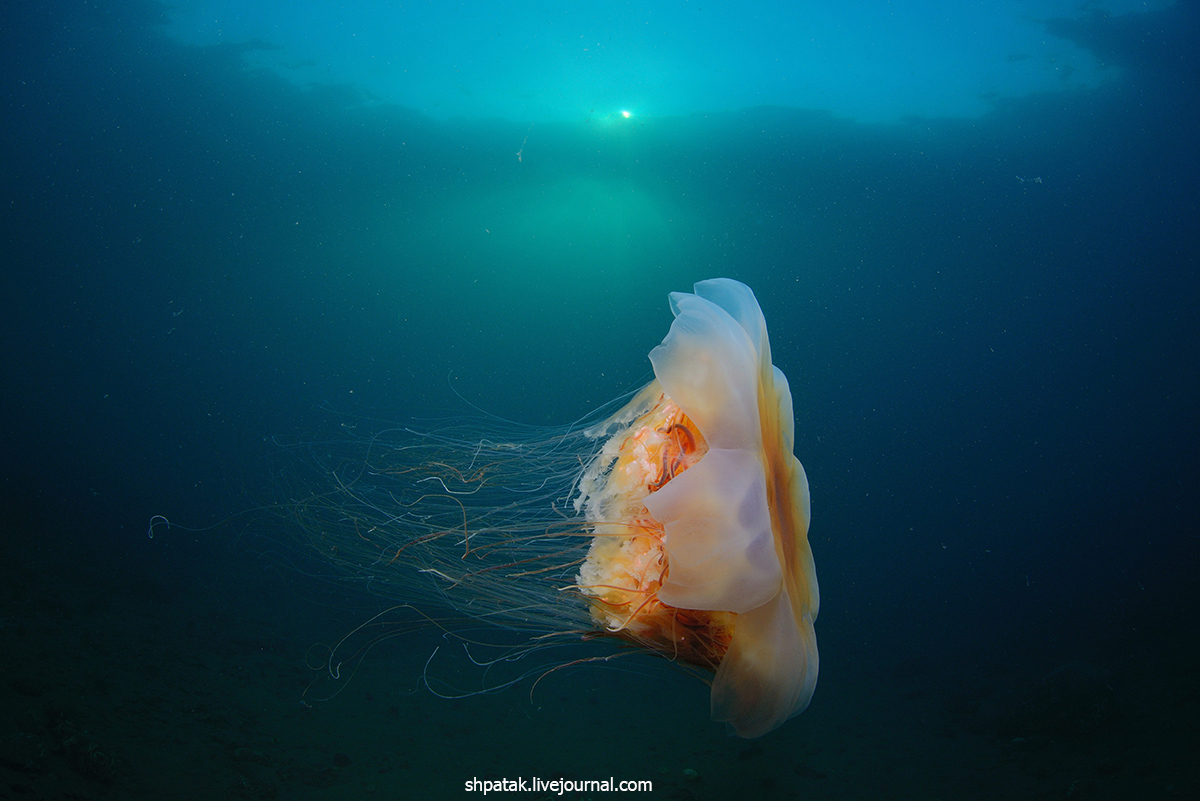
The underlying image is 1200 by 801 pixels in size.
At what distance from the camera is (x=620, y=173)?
7.23 m

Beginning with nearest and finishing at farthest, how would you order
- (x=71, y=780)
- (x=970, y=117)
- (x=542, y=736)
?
(x=71, y=780) < (x=542, y=736) < (x=970, y=117)

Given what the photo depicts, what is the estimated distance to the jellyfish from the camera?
5.15 feet

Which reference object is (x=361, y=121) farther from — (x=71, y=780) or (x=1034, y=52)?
(x=1034, y=52)

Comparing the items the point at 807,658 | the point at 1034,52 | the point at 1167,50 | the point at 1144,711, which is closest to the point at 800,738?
the point at 1144,711

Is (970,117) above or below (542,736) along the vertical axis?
above

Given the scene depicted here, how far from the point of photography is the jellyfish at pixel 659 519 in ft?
5.15

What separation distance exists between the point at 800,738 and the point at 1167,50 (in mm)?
8060

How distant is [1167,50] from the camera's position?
6.11 meters

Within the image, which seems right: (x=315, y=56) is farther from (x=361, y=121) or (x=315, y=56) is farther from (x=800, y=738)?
(x=800, y=738)

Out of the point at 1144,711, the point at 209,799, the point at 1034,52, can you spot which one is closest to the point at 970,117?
the point at 1034,52

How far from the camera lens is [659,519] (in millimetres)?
1566

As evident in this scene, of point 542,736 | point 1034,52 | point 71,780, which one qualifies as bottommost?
point 542,736

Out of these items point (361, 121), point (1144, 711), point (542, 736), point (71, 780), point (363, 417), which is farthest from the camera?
point (361, 121)

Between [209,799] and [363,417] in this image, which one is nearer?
[363,417]
